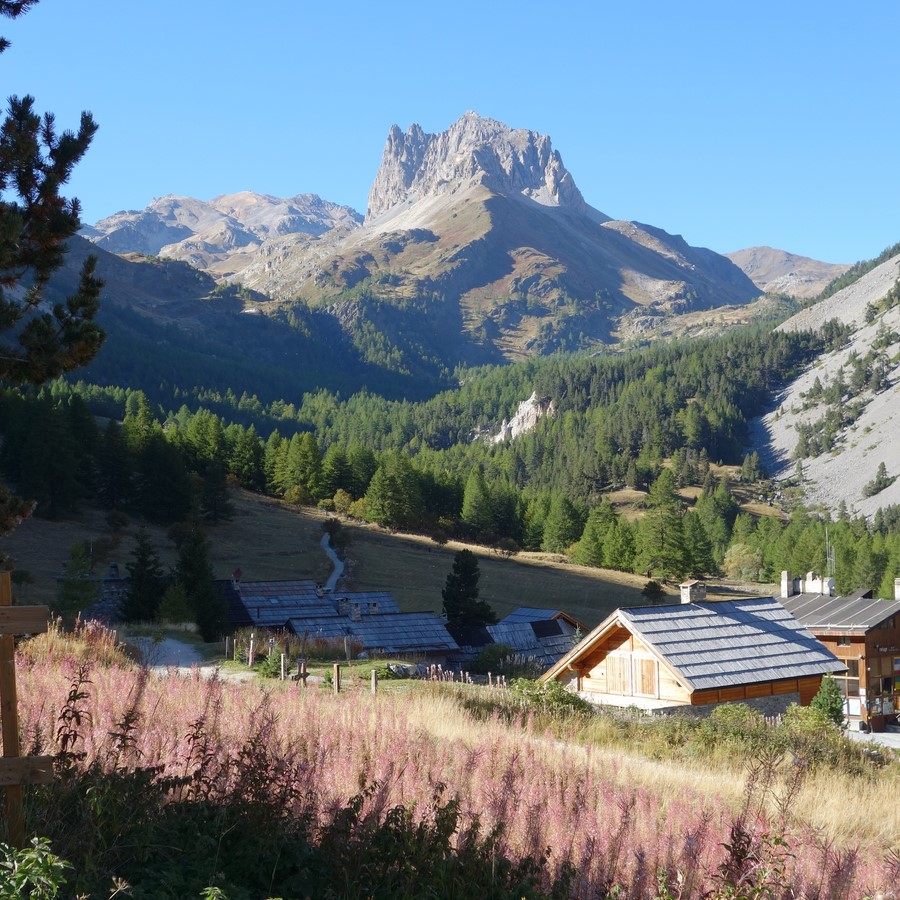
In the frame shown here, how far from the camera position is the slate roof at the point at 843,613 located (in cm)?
4600

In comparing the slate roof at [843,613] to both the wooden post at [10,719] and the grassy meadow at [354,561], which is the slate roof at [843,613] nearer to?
the grassy meadow at [354,561]

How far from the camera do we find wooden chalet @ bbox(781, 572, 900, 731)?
4569 centimetres

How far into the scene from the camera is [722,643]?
31.1m

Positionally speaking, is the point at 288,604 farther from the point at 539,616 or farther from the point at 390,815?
the point at 390,815

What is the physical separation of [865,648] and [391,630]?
76.5ft

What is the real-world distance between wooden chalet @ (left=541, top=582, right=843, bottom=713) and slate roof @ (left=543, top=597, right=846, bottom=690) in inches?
1.3

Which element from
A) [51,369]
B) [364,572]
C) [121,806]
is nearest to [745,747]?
[121,806]

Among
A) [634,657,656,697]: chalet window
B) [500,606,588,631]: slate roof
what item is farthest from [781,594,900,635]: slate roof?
[634,657,656,697]: chalet window

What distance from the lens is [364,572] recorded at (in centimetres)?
7894

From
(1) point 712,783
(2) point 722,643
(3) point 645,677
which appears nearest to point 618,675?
(3) point 645,677

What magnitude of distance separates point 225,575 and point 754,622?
4634 centimetres

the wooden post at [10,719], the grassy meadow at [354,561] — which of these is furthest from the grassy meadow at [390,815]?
the grassy meadow at [354,561]

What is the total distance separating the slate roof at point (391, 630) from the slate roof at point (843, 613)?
58.2 feet

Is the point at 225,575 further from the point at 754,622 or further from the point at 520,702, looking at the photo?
the point at 520,702
